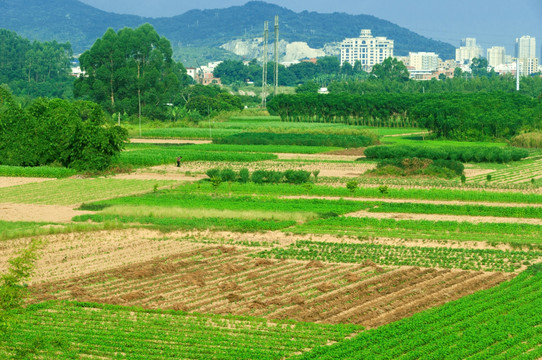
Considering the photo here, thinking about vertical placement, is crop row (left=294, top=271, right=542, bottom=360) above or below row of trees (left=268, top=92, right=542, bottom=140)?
below

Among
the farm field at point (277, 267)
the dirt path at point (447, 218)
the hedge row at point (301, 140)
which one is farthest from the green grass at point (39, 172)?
the hedge row at point (301, 140)

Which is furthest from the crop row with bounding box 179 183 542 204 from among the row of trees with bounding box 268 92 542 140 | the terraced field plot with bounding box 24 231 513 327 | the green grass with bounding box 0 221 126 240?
the row of trees with bounding box 268 92 542 140

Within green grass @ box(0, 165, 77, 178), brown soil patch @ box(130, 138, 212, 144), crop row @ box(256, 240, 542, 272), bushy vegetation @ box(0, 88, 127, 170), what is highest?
bushy vegetation @ box(0, 88, 127, 170)

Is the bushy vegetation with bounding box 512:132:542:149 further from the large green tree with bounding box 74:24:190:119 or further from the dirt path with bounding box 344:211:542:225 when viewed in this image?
the large green tree with bounding box 74:24:190:119

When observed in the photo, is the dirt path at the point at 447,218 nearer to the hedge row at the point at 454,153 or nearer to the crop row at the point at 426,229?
the crop row at the point at 426,229

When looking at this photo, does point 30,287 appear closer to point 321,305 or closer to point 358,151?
point 321,305

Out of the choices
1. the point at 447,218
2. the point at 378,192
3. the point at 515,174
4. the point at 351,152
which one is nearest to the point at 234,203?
the point at 378,192
